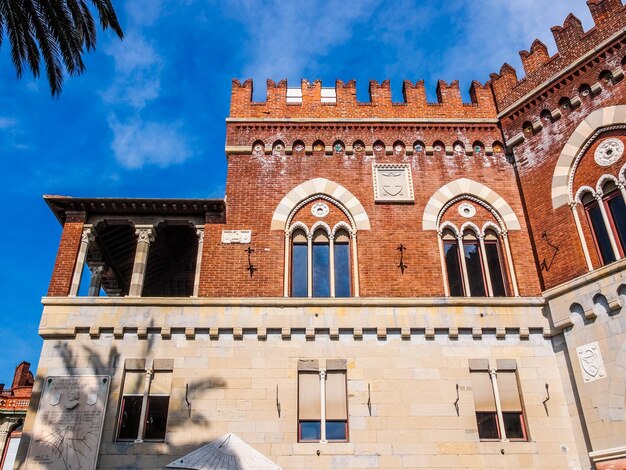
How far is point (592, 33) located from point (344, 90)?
7.51 m

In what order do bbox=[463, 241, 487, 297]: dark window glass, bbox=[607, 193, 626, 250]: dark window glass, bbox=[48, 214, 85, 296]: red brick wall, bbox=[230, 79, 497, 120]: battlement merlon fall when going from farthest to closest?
bbox=[230, 79, 497, 120]: battlement merlon
bbox=[463, 241, 487, 297]: dark window glass
bbox=[48, 214, 85, 296]: red brick wall
bbox=[607, 193, 626, 250]: dark window glass

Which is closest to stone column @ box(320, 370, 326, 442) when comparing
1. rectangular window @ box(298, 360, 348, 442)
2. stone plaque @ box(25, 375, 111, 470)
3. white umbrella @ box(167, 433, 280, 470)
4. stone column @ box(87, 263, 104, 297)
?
rectangular window @ box(298, 360, 348, 442)

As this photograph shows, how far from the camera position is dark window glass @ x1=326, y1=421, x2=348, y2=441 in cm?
1341

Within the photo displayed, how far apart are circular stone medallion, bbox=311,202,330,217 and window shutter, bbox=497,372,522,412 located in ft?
21.2

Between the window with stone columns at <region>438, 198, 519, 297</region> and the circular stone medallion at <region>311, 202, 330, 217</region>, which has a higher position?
the circular stone medallion at <region>311, 202, 330, 217</region>

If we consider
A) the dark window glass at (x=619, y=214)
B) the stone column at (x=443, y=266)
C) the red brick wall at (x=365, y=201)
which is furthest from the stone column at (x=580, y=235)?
the stone column at (x=443, y=266)

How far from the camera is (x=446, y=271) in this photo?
15773 millimetres

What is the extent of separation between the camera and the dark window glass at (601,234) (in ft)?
46.5

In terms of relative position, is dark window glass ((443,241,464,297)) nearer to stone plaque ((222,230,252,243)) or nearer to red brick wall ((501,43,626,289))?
red brick wall ((501,43,626,289))

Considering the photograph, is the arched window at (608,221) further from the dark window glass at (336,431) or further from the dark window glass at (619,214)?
the dark window glass at (336,431)

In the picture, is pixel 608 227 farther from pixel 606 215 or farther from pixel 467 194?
pixel 467 194

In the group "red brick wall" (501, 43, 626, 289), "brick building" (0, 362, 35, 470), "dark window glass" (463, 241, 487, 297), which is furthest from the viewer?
"brick building" (0, 362, 35, 470)

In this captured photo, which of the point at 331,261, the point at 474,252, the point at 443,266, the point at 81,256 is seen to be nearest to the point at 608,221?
the point at 474,252

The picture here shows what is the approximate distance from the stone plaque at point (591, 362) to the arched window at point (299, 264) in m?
7.00
